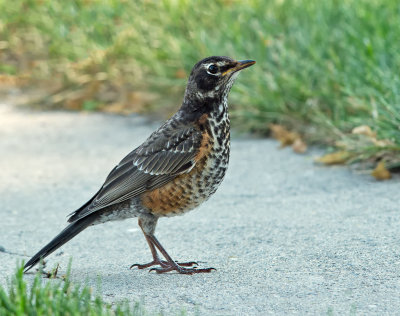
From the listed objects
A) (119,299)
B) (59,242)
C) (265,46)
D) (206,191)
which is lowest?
(119,299)

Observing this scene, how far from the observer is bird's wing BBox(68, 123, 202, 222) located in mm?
4363

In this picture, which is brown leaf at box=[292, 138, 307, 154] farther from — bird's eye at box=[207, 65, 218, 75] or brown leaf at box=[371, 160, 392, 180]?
bird's eye at box=[207, 65, 218, 75]

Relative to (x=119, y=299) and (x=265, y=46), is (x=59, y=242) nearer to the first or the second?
(x=119, y=299)

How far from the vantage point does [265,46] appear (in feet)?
25.4

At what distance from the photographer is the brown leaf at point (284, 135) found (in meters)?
7.06

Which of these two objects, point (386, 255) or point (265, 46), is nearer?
point (386, 255)

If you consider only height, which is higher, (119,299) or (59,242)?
(59,242)

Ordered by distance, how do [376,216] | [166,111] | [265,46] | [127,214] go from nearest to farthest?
[127,214], [376,216], [265,46], [166,111]

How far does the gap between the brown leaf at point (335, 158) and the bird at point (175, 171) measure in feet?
6.55

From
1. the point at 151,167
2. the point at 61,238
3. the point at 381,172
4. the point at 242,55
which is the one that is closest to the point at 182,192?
the point at 151,167

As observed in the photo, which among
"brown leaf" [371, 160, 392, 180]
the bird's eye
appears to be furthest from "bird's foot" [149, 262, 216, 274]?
"brown leaf" [371, 160, 392, 180]

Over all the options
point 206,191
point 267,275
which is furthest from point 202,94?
point 267,275

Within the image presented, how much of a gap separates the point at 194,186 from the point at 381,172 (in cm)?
218

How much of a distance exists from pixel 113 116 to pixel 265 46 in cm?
205
